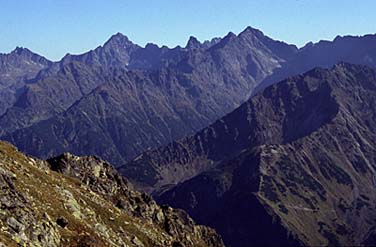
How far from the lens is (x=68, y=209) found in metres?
93.9

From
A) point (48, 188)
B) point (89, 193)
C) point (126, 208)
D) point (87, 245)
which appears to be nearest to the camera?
point (87, 245)

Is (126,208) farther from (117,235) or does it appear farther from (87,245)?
(87,245)

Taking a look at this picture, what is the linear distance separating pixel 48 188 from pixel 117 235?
49.8 ft

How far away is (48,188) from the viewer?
96.9 metres

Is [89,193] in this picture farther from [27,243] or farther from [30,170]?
[27,243]

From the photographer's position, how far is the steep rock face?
242ft

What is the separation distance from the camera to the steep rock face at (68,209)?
2908 inches

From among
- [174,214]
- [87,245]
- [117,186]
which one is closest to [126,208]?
[117,186]

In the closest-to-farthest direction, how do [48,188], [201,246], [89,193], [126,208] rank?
[48,188]
[89,193]
[126,208]
[201,246]

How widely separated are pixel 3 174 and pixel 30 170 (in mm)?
20036

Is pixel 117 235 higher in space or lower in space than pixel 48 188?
lower

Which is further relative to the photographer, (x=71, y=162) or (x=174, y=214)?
(x=174, y=214)

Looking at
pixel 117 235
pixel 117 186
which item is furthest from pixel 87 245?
pixel 117 186

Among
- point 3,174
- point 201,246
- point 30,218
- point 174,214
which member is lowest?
point 201,246
